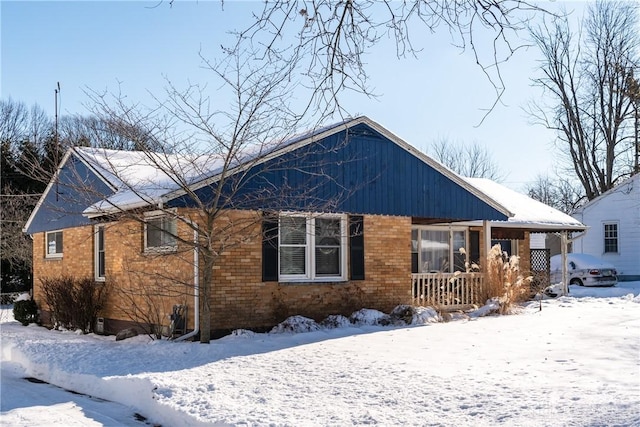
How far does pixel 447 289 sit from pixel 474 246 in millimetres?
3406

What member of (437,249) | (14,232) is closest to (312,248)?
(437,249)

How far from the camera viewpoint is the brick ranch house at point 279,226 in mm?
13727

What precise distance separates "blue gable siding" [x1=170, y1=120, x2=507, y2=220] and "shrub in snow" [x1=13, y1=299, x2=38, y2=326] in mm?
9774

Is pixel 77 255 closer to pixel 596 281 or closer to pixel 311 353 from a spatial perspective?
pixel 311 353

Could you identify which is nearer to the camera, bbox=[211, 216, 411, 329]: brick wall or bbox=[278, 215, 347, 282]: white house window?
bbox=[211, 216, 411, 329]: brick wall

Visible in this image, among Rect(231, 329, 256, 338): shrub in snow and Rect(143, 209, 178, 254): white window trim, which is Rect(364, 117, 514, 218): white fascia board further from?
Rect(231, 329, 256, 338): shrub in snow

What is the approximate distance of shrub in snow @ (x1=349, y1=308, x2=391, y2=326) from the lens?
50.1ft

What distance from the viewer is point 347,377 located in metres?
9.36

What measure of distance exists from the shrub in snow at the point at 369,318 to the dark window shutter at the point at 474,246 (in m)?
6.01

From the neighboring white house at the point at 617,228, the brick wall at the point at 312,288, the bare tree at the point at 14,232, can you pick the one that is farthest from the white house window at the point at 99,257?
the neighboring white house at the point at 617,228

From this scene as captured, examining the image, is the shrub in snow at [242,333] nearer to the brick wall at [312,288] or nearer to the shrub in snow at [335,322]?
the brick wall at [312,288]

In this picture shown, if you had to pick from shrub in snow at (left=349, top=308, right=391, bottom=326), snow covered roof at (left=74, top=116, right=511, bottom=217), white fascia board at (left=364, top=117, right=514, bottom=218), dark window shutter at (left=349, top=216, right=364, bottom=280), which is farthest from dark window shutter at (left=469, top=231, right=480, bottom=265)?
shrub in snow at (left=349, top=308, right=391, bottom=326)

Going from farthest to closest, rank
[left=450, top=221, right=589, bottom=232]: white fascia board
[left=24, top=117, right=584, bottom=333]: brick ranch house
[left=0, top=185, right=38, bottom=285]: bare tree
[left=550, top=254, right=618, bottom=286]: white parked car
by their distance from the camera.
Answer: [left=0, top=185, right=38, bottom=285]: bare tree → [left=550, top=254, right=618, bottom=286]: white parked car → [left=450, top=221, right=589, bottom=232]: white fascia board → [left=24, top=117, right=584, bottom=333]: brick ranch house

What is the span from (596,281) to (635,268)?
20.2 ft
